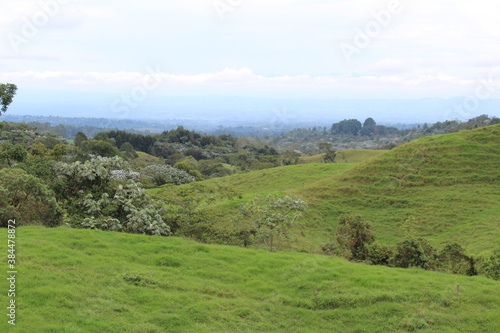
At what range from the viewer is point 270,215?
62.9 ft

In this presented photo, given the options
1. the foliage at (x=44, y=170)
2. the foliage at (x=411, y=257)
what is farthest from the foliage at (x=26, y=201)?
the foliage at (x=411, y=257)

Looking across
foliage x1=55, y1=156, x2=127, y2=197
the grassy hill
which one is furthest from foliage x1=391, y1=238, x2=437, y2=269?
foliage x1=55, y1=156, x2=127, y2=197

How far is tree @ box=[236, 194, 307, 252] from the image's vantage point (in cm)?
1841

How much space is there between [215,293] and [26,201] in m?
9.72

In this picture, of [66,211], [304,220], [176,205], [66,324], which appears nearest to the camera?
[66,324]

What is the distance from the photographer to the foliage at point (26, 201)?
15655 millimetres

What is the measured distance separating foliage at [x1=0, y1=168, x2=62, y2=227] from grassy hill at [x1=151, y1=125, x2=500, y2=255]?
5.18 metres

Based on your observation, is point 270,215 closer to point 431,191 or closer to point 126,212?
point 126,212

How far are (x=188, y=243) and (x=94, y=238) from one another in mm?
3398

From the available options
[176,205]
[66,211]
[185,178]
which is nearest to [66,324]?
[66,211]

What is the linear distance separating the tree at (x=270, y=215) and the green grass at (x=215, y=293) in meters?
3.81

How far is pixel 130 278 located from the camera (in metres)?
11.4

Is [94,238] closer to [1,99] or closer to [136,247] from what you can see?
[136,247]

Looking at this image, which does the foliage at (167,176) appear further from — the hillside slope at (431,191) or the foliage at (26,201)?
the foliage at (26,201)
